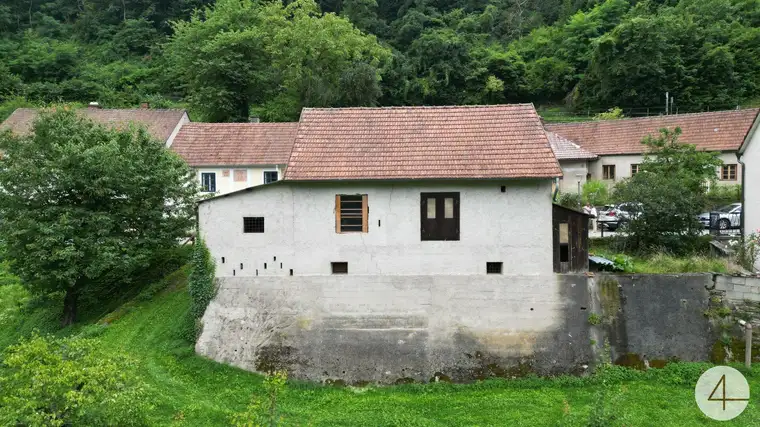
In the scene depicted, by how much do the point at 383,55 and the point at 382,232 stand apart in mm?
30378

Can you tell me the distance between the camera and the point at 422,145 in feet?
53.7

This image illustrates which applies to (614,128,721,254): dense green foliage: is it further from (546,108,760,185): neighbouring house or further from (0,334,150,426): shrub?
(0,334,150,426): shrub

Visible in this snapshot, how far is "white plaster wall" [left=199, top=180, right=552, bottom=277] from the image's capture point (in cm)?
1562

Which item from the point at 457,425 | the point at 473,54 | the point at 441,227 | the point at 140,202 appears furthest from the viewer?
the point at 473,54

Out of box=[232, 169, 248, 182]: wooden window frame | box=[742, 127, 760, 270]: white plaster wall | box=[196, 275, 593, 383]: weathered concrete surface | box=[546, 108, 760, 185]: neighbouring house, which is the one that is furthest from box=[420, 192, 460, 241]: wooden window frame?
box=[546, 108, 760, 185]: neighbouring house

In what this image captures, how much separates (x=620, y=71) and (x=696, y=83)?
627 cm

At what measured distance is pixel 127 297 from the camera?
66.6ft

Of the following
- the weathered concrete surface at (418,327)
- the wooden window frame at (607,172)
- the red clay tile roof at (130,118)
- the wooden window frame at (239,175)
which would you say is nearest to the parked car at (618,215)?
the weathered concrete surface at (418,327)

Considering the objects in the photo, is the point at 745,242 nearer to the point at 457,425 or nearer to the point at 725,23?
the point at 457,425

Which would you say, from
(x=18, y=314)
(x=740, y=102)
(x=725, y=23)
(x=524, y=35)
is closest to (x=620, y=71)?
(x=740, y=102)

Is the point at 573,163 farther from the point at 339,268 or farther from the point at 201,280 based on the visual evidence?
the point at 201,280

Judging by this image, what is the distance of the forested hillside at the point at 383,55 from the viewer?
3822 centimetres

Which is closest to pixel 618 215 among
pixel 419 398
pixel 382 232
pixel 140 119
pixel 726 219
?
pixel 726 219

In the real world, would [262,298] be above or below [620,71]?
below
